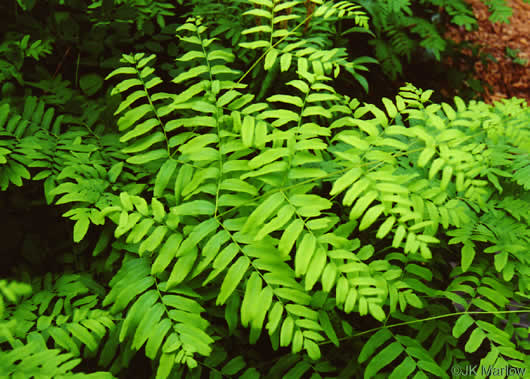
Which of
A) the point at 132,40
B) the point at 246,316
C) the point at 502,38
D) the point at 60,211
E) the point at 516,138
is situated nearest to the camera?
the point at 246,316

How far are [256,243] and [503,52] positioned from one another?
5785mm

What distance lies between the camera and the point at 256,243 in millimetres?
1372

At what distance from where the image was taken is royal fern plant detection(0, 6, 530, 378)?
129cm

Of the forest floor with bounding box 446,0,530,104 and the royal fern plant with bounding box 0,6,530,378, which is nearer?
the royal fern plant with bounding box 0,6,530,378

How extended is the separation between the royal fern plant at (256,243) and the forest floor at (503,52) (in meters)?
3.72

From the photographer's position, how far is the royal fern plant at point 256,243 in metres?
1.29

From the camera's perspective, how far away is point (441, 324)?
5.58ft

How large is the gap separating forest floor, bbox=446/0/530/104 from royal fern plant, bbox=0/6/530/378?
12.2 feet

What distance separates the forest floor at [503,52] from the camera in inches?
202

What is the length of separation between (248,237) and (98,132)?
3.56 feet

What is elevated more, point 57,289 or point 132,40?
point 132,40

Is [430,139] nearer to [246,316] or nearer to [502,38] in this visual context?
[246,316]

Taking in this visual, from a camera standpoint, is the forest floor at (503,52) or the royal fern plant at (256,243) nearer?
the royal fern plant at (256,243)

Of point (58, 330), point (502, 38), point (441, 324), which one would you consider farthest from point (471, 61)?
point (58, 330)
